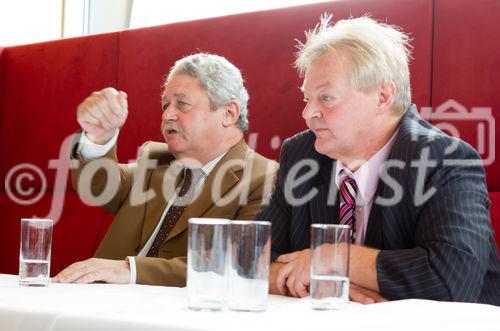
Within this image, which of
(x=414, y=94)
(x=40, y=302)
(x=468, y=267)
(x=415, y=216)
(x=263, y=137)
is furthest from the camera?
(x=263, y=137)

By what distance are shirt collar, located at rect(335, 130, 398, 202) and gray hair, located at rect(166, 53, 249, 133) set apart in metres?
0.62

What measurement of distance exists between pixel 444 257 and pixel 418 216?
0.17 m

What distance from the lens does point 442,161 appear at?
55.6 inches

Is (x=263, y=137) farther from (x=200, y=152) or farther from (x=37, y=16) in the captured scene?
(x=37, y=16)

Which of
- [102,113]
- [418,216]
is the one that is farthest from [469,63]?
[102,113]

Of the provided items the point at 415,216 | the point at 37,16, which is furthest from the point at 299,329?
the point at 37,16

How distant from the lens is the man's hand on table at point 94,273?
4.55 ft

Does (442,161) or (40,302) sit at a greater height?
(442,161)

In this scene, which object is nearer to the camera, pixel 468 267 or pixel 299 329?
pixel 299 329

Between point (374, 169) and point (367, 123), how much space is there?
0.10 meters

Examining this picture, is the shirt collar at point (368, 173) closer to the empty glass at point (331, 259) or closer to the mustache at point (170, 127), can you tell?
the empty glass at point (331, 259)

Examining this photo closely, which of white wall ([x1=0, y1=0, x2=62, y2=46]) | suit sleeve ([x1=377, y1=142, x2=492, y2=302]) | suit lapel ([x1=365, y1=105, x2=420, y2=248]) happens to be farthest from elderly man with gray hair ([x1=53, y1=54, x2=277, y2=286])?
white wall ([x1=0, y1=0, x2=62, y2=46])

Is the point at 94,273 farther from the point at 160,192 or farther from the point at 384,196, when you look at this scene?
the point at 160,192

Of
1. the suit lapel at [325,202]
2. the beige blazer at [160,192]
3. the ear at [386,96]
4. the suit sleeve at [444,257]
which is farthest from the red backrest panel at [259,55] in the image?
the suit sleeve at [444,257]
